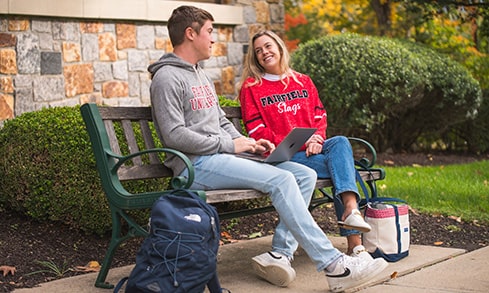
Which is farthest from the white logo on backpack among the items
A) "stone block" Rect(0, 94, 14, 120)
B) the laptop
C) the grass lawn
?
"stone block" Rect(0, 94, 14, 120)

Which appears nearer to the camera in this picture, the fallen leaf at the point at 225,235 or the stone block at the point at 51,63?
the fallen leaf at the point at 225,235

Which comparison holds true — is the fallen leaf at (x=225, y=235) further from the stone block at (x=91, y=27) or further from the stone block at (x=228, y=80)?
the stone block at (x=228, y=80)

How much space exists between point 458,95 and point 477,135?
5.45ft

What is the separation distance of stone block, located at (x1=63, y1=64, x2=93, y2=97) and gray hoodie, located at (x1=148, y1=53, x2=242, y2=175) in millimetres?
3390

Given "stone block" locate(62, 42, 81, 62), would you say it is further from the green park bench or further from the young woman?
the green park bench

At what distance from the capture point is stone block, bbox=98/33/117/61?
810 cm

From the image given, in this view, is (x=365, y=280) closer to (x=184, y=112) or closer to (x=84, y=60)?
(x=184, y=112)

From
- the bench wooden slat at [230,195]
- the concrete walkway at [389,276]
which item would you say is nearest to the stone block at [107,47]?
the concrete walkway at [389,276]

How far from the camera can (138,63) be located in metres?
8.48

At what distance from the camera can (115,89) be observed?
8.26 metres

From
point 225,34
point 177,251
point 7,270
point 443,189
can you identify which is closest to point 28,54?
point 225,34

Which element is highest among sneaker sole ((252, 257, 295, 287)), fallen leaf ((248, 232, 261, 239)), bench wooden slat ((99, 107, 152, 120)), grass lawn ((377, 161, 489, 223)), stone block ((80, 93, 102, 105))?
bench wooden slat ((99, 107, 152, 120))

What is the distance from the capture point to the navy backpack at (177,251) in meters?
3.63

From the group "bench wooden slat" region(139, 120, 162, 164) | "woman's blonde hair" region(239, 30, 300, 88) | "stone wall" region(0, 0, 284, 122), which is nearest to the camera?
"bench wooden slat" region(139, 120, 162, 164)
